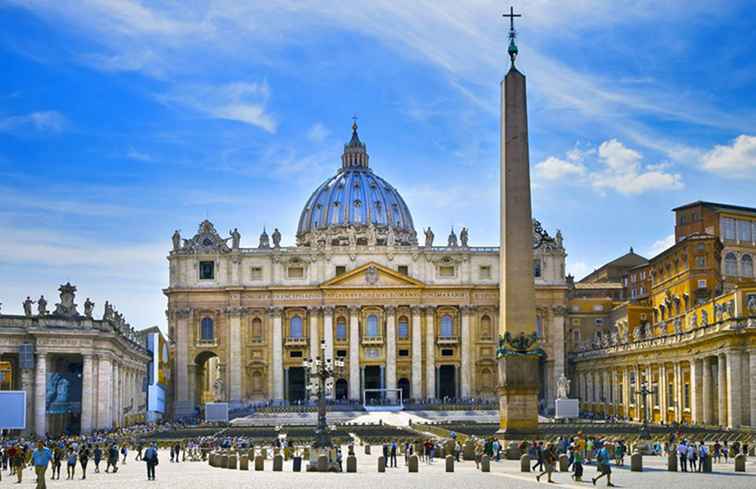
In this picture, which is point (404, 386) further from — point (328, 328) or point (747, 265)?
point (747, 265)

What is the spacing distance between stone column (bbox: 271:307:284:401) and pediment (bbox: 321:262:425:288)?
498 centimetres

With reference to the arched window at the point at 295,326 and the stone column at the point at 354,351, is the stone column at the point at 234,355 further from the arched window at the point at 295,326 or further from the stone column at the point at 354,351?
the stone column at the point at 354,351

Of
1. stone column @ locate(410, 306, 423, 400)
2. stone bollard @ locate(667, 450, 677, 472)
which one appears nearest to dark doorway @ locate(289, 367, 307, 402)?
stone column @ locate(410, 306, 423, 400)

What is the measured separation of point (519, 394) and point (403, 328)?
231ft

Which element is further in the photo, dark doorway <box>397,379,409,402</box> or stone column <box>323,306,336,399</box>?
dark doorway <box>397,379,409,402</box>

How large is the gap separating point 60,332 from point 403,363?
48.4m

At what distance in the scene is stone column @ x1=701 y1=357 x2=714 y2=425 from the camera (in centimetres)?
6350

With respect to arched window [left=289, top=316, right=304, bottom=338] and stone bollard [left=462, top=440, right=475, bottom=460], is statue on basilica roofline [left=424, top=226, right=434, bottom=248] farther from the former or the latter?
stone bollard [left=462, top=440, right=475, bottom=460]

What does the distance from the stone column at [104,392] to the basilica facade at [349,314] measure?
3767 centimetres

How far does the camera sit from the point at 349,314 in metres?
105

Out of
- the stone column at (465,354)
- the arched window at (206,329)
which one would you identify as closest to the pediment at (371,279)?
the stone column at (465,354)

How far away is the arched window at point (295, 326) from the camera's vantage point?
347ft

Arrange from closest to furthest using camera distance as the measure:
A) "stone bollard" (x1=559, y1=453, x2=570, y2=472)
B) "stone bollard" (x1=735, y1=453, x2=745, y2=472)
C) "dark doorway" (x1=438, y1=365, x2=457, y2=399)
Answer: "stone bollard" (x1=735, y1=453, x2=745, y2=472), "stone bollard" (x1=559, y1=453, x2=570, y2=472), "dark doorway" (x1=438, y1=365, x2=457, y2=399)

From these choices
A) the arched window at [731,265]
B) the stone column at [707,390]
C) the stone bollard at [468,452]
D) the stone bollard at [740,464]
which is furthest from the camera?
the arched window at [731,265]
